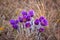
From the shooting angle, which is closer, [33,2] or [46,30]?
[46,30]

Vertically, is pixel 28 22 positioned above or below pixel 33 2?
below

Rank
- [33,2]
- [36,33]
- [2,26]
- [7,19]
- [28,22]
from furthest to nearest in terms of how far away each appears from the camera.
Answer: [33,2] < [7,19] < [2,26] < [36,33] < [28,22]

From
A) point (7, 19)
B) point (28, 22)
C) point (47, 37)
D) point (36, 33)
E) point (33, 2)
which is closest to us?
point (28, 22)

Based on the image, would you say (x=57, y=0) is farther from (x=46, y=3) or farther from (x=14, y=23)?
(x=14, y=23)

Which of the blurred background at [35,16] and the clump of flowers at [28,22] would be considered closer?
the clump of flowers at [28,22]

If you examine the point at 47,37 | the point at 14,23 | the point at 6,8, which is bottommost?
the point at 47,37

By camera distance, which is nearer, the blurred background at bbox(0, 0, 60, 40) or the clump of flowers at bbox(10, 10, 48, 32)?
the clump of flowers at bbox(10, 10, 48, 32)

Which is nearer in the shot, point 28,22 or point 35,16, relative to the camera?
point 28,22

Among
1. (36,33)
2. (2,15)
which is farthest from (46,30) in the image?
(2,15)
